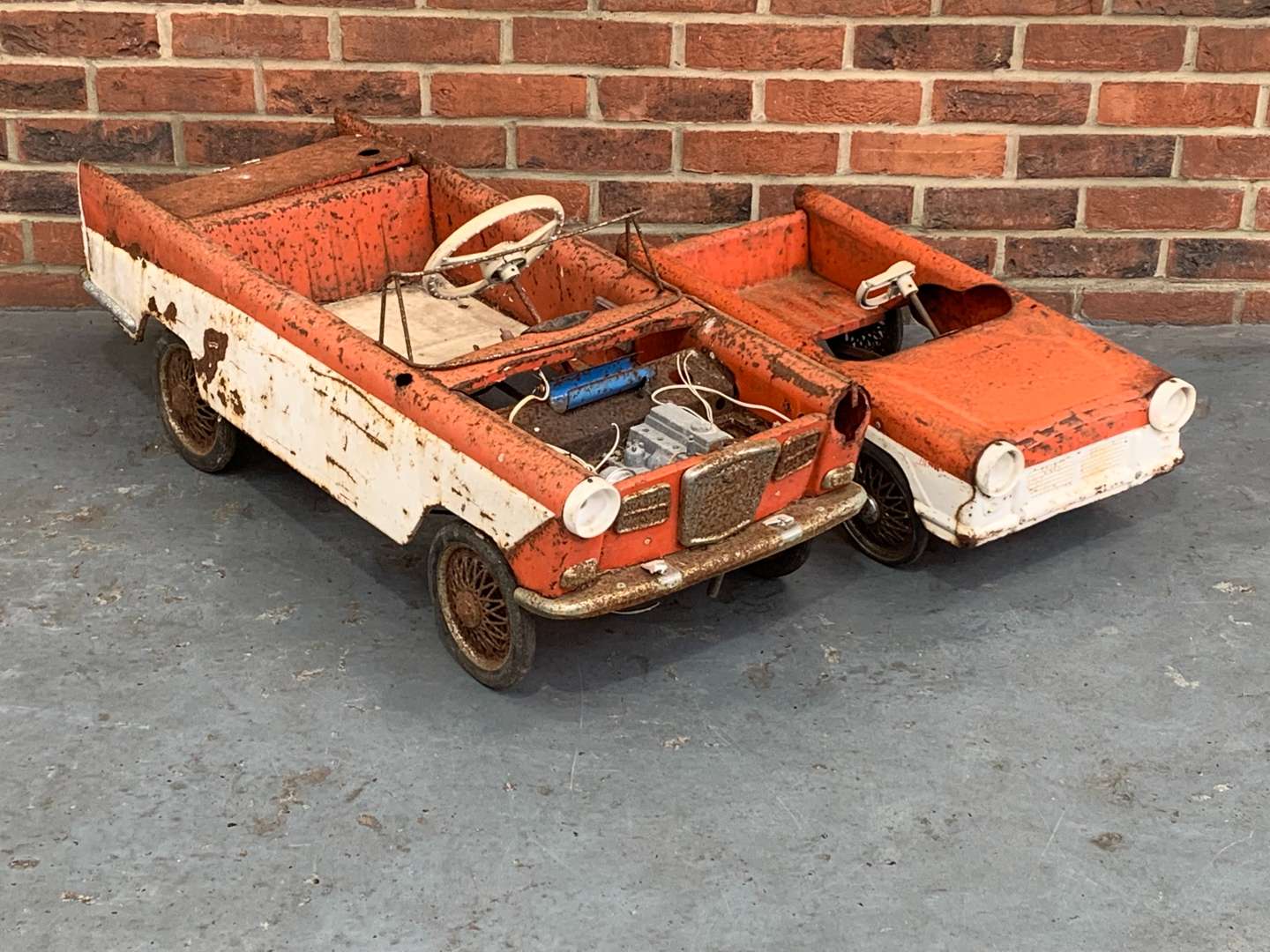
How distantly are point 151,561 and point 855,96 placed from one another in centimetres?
265

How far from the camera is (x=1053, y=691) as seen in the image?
4.29 meters

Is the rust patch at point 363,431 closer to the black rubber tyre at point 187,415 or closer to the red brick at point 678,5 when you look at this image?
the black rubber tyre at point 187,415

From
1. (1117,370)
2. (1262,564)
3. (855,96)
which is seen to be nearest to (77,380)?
(855,96)

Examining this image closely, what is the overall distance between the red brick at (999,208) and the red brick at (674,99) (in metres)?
0.71

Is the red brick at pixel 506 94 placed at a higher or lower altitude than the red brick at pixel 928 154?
higher

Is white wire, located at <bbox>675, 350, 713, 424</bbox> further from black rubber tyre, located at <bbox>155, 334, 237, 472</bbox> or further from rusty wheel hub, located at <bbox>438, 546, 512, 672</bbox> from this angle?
black rubber tyre, located at <bbox>155, 334, 237, 472</bbox>

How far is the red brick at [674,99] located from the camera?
577 centimetres

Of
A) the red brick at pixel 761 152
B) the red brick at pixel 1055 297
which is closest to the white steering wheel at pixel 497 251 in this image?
the red brick at pixel 761 152

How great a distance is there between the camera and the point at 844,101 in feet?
19.0

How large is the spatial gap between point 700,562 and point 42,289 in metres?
2.98

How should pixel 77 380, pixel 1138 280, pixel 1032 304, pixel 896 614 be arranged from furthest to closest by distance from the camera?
pixel 1138 280, pixel 77 380, pixel 1032 304, pixel 896 614

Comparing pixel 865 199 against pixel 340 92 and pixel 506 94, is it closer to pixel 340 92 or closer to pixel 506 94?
pixel 506 94

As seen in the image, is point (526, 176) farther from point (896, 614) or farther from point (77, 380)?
point (896, 614)

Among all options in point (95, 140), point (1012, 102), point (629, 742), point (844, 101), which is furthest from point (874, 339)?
point (95, 140)
